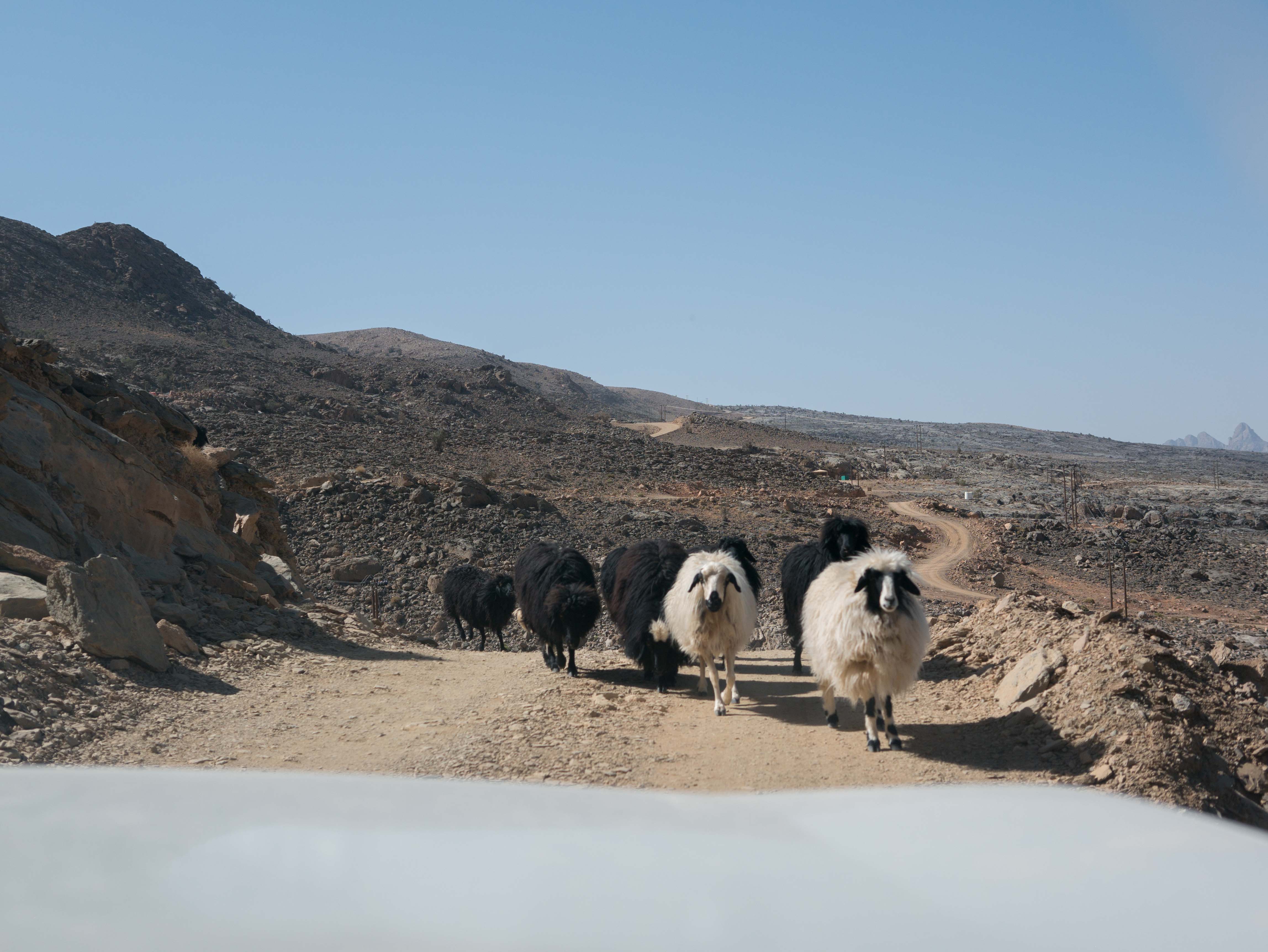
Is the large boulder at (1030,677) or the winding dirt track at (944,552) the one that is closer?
the large boulder at (1030,677)

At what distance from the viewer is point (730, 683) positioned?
10078mm

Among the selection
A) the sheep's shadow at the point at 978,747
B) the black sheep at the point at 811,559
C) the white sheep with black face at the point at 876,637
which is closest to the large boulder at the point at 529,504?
the black sheep at the point at 811,559

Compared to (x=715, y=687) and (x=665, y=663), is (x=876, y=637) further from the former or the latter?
(x=665, y=663)

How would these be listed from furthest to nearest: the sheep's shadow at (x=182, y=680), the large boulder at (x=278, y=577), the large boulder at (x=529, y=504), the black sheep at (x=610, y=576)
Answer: the large boulder at (x=529, y=504)
the large boulder at (x=278, y=577)
the black sheep at (x=610, y=576)
the sheep's shadow at (x=182, y=680)

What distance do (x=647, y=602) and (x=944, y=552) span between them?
24.8 meters

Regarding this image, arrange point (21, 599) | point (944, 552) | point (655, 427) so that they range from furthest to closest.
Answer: point (655, 427), point (944, 552), point (21, 599)

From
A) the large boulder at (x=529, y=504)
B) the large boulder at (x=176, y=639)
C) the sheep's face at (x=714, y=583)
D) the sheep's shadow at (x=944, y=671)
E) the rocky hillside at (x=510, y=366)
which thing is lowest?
the sheep's shadow at (x=944, y=671)

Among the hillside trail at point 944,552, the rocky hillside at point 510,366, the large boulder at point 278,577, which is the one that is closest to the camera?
the large boulder at point 278,577

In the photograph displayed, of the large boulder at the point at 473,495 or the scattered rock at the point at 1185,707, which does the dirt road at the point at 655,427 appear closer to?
the large boulder at the point at 473,495

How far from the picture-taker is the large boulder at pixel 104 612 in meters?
8.73

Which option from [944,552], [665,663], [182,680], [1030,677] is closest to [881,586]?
[1030,677]

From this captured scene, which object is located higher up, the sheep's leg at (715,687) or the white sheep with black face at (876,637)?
the white sheep with black face at (876,637)

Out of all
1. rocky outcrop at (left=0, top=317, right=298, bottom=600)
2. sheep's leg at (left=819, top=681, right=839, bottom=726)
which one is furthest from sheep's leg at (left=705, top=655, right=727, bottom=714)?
rocky outcrop at (left=0, top=317, right=298, bottom=600)

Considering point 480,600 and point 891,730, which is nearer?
point 891,730
